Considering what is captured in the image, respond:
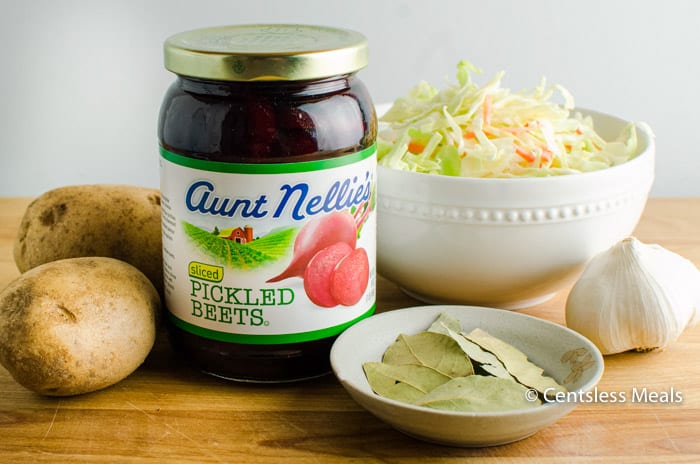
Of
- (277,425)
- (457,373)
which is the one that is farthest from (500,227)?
(277,425)

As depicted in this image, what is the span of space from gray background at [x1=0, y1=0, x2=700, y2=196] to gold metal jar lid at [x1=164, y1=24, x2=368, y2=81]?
76cm

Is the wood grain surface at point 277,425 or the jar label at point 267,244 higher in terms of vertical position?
the jar label at point 267,244

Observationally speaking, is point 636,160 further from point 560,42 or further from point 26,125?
point 26,125


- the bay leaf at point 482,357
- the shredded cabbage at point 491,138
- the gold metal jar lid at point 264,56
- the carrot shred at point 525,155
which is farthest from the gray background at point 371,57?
the bay leaf at point 482,357

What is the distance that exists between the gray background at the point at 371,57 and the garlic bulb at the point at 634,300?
764 mm

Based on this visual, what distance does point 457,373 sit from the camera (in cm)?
85

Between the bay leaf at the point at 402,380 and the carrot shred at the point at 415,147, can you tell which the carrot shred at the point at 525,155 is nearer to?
the carrot shred at the point at 415,147

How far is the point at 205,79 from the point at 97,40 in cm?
93

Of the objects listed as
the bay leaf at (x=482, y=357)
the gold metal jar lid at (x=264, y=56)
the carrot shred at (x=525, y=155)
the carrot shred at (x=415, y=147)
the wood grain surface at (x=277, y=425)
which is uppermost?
the gold metal jar lid at (x=264, y=56)

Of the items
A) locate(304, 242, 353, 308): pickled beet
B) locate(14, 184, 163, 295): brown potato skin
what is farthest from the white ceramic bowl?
locate(14, 184, 163, 295): brown potato skin

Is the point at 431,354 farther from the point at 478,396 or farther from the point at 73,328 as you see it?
the point at 73,328

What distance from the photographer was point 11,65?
5.52 ft

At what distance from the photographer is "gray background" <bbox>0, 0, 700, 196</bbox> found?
162cm

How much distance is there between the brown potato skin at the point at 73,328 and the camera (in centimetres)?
83
